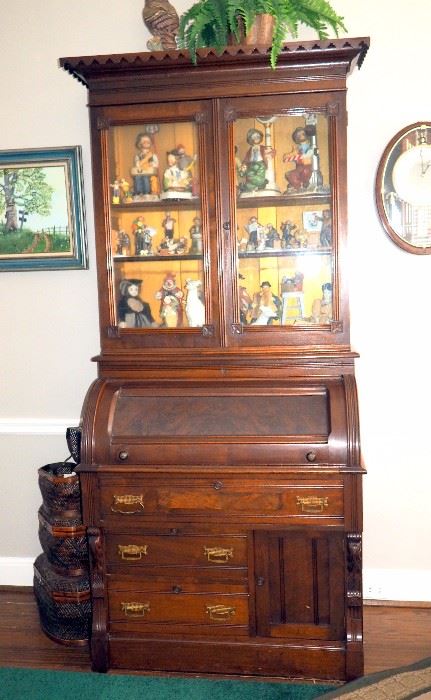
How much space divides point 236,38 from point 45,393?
180 centimetres

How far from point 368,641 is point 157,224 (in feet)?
6.25

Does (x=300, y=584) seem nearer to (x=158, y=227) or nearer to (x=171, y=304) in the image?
(x=171, y=304)

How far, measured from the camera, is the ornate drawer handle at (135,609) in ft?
8.34

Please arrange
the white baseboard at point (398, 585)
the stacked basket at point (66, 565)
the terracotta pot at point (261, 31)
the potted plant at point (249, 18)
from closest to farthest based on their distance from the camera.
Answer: the potted plant at point (249, 18) → the terracotta pot at point (261, 31) → the stacked basket at point (66, 565) → the white baseboard at point (398, 585)

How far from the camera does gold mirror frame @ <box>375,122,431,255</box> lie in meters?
2.80

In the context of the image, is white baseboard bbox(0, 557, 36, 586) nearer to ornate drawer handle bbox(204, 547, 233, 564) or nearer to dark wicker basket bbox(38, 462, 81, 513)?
dark wicker basket bbox(38, 462, 81, 513)

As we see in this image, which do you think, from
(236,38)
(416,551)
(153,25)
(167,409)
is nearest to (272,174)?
(236,38)

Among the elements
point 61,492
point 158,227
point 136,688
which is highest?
point 158,227

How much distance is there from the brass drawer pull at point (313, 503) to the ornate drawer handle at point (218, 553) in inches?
12.9

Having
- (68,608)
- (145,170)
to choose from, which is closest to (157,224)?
(145,170)

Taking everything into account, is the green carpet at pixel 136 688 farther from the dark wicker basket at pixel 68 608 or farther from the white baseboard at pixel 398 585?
the white baseboard at pixel 398 585

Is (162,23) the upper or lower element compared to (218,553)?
upper

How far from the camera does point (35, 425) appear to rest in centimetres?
325

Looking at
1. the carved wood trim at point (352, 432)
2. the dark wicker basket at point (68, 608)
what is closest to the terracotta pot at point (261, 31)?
the carved wood trim at point (352, 432)
